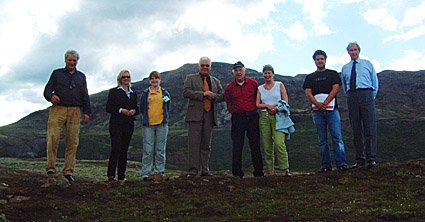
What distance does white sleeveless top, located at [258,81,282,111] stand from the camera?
555 inches

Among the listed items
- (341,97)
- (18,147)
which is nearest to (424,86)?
(341,97)

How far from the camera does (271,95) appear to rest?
14.1m

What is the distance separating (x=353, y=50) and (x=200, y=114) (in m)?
5.34

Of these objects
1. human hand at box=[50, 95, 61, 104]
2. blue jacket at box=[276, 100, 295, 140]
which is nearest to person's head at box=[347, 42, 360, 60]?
blue jacket at box=[276, 100, 295, 140]

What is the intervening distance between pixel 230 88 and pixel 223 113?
139923mm

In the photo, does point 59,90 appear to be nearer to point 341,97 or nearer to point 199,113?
point 199,113

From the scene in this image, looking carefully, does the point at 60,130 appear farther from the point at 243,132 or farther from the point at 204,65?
the point at 243,132

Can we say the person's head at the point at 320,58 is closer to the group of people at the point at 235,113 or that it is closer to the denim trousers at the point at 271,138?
the group of people at the point at 235,113

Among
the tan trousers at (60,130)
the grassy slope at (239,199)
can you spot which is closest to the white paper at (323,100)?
the grassy slope at (239,199)

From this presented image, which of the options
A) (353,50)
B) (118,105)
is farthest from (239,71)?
(118,105)

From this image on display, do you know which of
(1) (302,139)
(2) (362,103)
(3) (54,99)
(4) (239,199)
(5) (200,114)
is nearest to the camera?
(4) (239,199)

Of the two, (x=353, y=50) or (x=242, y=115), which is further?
(x=242, y=115)

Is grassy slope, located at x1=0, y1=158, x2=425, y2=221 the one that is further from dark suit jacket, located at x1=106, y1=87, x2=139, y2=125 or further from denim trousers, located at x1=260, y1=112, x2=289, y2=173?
dark suit jacket, located at x1=106, y1=87, x2=139, y2=125

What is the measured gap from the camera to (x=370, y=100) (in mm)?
13695
